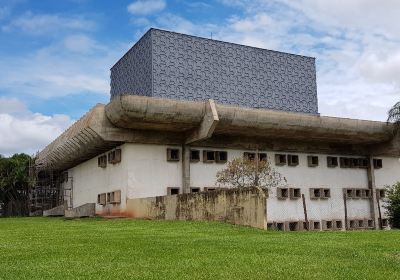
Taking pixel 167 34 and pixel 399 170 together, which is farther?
pixel 167 34

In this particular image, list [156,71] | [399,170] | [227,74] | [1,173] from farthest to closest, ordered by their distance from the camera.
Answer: [227,74], [156,71], [1,173], [399,170]

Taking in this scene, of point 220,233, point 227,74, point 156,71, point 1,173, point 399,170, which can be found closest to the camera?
point 220,233

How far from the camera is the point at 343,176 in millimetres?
38344

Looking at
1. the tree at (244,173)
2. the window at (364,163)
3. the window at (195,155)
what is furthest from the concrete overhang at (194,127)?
the window at (364,163)

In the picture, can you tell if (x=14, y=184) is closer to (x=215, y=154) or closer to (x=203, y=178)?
(x=203, y=178)

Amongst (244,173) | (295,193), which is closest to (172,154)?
(244,173)

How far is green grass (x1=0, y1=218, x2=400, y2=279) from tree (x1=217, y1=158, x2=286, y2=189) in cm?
1437

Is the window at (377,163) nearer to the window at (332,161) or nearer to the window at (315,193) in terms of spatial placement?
the window at (332,161)

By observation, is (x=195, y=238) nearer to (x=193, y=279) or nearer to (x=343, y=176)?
(x=193, y=279)

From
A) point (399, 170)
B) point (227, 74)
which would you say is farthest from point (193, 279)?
point (227, 74)

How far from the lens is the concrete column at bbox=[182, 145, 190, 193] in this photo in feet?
104

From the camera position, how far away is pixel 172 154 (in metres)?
32.2

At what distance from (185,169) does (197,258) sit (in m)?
21.8

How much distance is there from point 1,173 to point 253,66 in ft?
107
